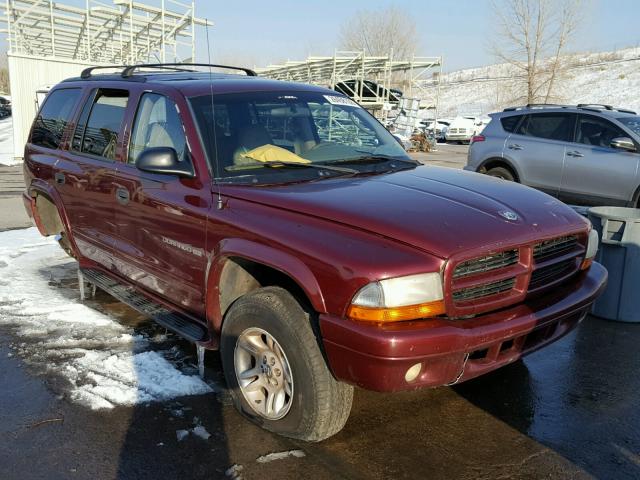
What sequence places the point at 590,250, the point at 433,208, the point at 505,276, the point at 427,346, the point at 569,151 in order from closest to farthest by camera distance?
the point at 427,346 < the point at 505,276 < the point at 433,208 < the point at 590,250 < the point at 569,151

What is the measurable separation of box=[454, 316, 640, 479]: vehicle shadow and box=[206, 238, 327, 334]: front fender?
5.11ft

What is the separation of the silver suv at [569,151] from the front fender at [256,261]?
7125 mm

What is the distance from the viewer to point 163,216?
385 centimetres

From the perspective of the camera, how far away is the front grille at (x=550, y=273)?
3.23 metres

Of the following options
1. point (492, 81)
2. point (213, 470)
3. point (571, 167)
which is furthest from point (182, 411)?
point (492, 81)

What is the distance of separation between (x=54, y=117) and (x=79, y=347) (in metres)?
2.38

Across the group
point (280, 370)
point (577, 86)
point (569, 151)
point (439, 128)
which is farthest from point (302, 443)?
point (577, 86)

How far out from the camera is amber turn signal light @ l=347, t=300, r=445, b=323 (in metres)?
2.69

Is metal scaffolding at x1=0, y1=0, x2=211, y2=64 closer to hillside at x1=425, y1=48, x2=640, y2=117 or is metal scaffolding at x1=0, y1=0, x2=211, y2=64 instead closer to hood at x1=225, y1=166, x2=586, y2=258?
hood at x1=225, y1=166, x2=586, y2=258

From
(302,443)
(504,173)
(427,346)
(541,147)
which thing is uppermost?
(541,147)

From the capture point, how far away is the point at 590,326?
16.7 ft

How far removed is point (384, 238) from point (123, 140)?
8.07 ft

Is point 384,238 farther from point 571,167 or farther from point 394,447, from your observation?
point 571,167

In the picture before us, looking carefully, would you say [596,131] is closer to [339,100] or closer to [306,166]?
[339,100]
